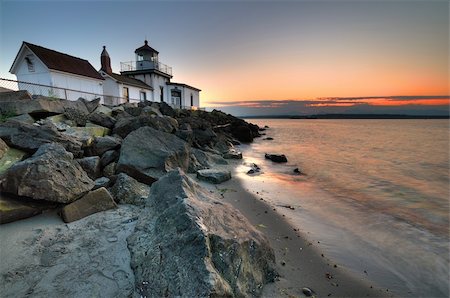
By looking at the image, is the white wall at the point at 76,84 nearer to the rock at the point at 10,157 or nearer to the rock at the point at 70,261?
the rock at the point at 10,157

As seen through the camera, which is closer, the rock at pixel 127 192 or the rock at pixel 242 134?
the rock at pixel 127 192

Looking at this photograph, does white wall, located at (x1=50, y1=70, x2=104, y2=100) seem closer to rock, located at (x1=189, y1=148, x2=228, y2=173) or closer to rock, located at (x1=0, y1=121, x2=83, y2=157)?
rock, located at (x1=189, y1=148, x2=228, y2=173)

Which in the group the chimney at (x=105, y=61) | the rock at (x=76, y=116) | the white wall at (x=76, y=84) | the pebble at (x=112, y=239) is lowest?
the pebble at (x=112, y=239)

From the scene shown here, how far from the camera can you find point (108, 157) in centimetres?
672

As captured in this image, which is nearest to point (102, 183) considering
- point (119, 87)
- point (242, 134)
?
point (242, 134)

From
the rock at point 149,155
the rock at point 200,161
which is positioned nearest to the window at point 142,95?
the rock at point 200,161

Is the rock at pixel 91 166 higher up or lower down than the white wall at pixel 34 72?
lower down

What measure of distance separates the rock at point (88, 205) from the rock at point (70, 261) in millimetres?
132

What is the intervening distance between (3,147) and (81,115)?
5378 millimetres

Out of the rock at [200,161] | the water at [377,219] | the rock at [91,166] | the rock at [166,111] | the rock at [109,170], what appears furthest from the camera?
the rock at [166,111]

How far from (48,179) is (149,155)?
2943 mm

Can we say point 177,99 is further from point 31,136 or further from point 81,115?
point 31,136

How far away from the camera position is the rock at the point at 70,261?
2707 mm

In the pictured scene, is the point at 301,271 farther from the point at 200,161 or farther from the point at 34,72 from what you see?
the point at 34,72
